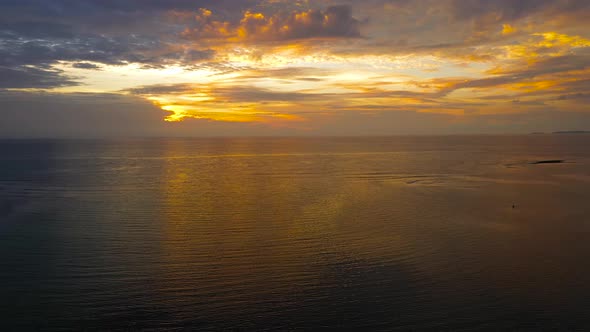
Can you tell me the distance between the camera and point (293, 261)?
19.3 metres

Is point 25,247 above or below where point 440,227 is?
above

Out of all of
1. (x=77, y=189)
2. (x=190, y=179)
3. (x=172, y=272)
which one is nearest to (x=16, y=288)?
(x=172, y=272)

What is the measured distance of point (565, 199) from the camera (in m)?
36.0

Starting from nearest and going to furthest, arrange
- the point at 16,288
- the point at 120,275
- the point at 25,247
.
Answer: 1. the point at 16,288
2. the point at 120,275
3. the point at 25,247

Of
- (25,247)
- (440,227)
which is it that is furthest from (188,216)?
(440,227)

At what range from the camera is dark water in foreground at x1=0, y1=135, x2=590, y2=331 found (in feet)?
46.2

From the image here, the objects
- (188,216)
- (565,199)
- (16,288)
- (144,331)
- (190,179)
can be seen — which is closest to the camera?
(144,331)

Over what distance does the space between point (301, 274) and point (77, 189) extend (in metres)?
30.9

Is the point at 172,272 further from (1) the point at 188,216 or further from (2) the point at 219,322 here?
(1) the point at 188,216

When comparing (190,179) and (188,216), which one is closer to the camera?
(188,216)

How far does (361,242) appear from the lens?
22438 millimetres

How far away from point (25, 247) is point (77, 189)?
20.8m

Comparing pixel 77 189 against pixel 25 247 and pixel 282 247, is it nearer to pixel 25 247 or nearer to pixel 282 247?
pixel 25 247

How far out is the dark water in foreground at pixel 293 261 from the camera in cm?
1408
